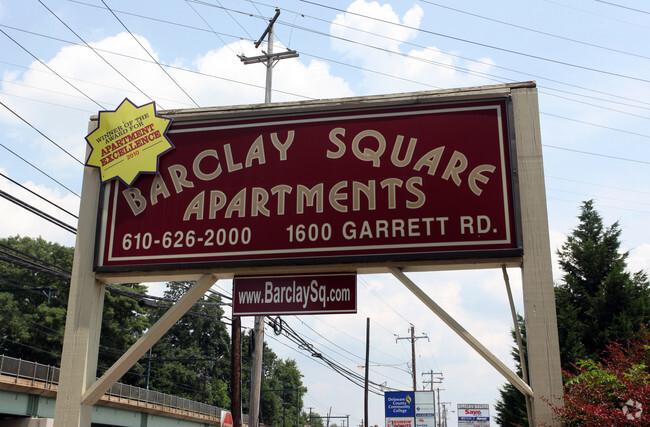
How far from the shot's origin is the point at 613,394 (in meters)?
7.55

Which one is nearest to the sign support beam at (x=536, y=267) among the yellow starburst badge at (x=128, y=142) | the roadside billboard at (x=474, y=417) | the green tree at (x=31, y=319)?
the yellow starburst badge at (x=128, y=142)

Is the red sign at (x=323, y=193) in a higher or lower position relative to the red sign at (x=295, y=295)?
higher

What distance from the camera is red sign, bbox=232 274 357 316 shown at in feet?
30.6

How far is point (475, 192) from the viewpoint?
915 cm

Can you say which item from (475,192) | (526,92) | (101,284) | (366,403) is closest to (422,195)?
(475,192)

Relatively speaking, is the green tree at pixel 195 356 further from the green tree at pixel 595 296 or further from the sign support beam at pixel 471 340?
the sign support beam at pixel 471 340

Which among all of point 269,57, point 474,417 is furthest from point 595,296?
point 474,417

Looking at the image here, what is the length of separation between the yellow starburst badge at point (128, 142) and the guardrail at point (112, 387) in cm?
2616

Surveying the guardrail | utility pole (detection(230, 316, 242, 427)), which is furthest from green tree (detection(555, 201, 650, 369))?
the guardrail

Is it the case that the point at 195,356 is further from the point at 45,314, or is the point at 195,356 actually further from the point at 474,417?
the point at 474,417

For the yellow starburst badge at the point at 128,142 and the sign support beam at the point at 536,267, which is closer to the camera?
the sign support beam at the point at 536,267

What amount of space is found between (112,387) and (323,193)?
3721 cm

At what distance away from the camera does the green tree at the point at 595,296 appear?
2336 cm

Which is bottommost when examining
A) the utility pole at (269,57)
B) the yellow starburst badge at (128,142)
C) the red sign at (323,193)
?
the red sign at (323,193)
